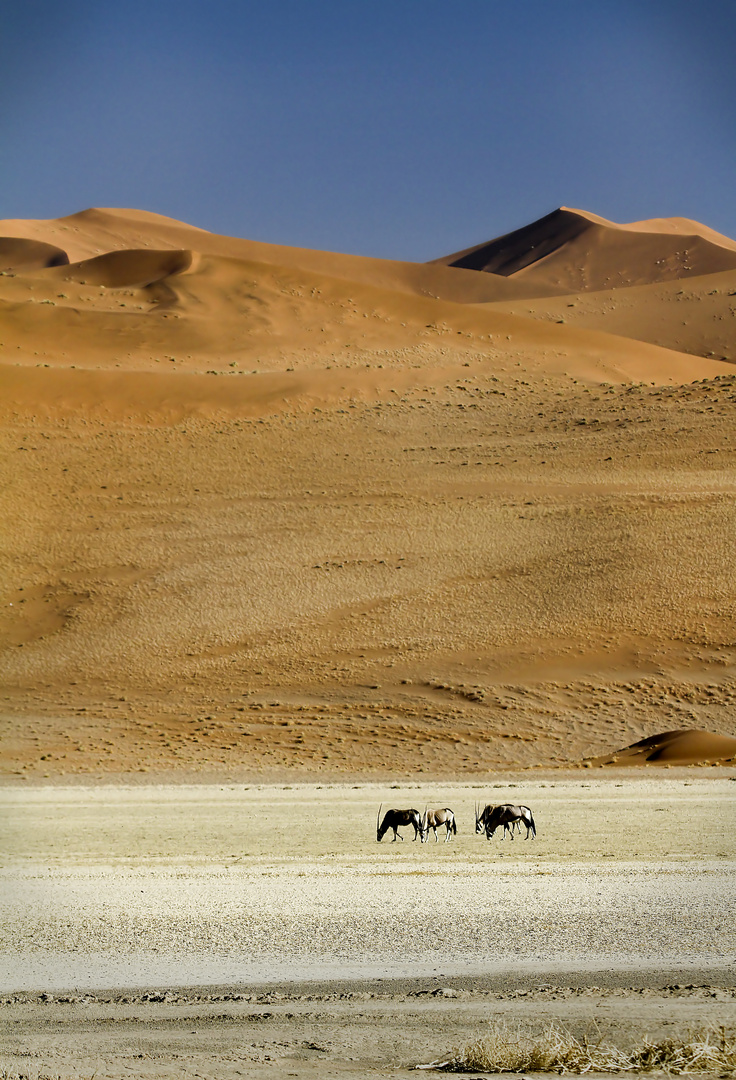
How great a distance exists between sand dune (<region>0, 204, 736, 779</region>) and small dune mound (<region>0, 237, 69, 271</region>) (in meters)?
52.0

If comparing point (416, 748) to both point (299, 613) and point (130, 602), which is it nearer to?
point (299, 613)

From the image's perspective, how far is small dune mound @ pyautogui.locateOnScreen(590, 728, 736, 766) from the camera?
75.9ft

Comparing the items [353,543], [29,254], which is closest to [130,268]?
[29,254]

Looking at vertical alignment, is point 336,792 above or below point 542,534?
below

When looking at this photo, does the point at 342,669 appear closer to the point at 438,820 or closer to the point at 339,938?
the point at 438,820

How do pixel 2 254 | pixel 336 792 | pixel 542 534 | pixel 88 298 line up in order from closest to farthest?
1. pixel 336 792
2. pixel 542 534
3. pixel 88 298
4. pixel 2 254

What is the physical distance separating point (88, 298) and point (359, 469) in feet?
112

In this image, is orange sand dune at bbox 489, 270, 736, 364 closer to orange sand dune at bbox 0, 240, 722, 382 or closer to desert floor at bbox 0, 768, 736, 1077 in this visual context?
orange sand dune at bbox 0, 240, 722, 382

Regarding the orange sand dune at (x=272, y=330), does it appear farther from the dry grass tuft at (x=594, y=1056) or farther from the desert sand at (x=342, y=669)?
the dry grass tuft at (x=594, y=1056)

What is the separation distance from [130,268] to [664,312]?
40344 mm

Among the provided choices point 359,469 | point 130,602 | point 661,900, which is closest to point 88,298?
point 359,469

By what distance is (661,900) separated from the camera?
10719 millimetres

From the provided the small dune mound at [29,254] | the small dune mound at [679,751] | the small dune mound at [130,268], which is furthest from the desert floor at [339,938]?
the small dune mound at [29,254]

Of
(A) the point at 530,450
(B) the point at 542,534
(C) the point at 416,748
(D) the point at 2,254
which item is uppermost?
(D) the point at 2,254
